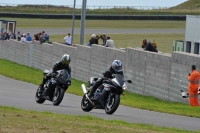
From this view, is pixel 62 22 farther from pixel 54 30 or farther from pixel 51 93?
pixel 51 93

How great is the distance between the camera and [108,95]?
56.3 feet

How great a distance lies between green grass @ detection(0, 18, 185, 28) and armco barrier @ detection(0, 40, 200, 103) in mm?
42445

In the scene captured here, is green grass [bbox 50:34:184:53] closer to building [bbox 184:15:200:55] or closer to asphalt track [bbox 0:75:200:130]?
building [bbox 184:15:200:55]

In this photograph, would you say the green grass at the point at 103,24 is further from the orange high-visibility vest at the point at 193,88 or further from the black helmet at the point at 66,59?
the black helmet at the point at 66,59

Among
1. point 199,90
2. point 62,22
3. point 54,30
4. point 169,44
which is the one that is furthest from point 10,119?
point 62,22

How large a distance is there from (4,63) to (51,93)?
25.1 m

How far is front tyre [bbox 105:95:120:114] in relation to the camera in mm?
16750

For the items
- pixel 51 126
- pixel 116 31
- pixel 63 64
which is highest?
pixel 63 64

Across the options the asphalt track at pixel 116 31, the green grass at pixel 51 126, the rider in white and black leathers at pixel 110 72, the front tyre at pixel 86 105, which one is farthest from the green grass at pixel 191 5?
the green grass at pixel 51 126

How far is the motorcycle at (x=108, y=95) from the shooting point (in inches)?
659

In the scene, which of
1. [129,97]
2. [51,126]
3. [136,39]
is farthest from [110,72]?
[136,39]

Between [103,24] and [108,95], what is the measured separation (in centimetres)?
6757

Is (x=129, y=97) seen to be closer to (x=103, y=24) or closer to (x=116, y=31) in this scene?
(x=116, y=31)

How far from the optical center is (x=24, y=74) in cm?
3634
